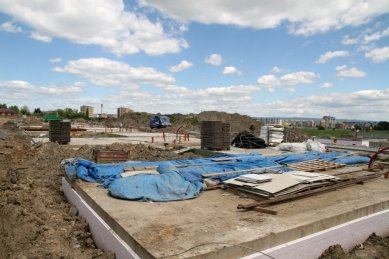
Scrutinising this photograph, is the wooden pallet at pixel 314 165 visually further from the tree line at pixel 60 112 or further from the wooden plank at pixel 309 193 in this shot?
the tree line at pixel 60 112

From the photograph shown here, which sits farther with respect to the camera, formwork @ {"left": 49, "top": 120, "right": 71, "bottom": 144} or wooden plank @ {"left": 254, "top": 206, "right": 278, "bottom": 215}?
formwork @ {"left": 49, "top": 120, "right": 71, "bottom": 144}

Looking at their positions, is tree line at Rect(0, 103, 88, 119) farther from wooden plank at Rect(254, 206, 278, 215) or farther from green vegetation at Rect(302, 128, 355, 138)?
wooden plank at Rect(254, 206, 278, 215)

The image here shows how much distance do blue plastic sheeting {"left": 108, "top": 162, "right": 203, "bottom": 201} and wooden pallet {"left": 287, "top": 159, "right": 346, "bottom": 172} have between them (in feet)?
13.1

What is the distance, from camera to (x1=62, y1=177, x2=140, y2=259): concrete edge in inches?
163

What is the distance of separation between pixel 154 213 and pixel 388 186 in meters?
5.66

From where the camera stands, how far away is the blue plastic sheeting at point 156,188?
19.3 feet

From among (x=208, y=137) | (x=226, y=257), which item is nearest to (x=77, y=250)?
(x=226, y=257)

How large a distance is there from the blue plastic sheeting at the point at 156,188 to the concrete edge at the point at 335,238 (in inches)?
87.3

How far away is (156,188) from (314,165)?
5.81 m

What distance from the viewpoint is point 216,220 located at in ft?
15.9

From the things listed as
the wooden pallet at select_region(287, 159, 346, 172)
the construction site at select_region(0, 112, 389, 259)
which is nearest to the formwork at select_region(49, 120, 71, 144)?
the construction site at select_region(0, 112, 389, 259)

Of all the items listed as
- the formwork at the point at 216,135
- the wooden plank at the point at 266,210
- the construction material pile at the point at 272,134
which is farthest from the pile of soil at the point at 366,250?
the construction material pile at the point at 272,134

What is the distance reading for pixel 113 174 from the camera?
7.76m

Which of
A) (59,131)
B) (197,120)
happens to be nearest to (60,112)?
(197,120)
